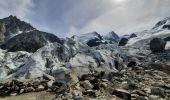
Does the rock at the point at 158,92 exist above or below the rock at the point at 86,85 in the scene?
below

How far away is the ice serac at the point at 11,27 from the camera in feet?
390

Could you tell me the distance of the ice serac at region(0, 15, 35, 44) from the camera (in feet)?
390

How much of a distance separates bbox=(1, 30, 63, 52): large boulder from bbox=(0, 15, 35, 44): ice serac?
20744 mm

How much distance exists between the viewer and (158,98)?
656 inches

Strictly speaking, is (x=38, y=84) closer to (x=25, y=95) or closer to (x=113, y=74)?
(x=25, y=95)

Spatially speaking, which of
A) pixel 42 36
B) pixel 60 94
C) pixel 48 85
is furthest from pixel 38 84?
pixel 42 36

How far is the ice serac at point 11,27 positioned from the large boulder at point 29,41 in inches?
817

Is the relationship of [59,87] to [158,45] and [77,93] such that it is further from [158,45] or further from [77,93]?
[158,45]

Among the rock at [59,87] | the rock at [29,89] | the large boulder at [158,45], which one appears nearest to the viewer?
the rock at [59,87]

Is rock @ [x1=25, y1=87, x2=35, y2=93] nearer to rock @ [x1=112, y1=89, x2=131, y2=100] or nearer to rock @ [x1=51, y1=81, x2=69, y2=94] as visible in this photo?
rock @ [x1=51, y1=81, x2=69, y2=94]

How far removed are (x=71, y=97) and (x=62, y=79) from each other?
537 centimetres

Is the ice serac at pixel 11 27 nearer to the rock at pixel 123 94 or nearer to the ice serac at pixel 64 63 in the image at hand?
the ice serac at pixel 64 63

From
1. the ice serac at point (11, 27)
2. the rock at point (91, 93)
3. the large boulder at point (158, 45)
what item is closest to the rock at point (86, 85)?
the rock at point (91, 93)

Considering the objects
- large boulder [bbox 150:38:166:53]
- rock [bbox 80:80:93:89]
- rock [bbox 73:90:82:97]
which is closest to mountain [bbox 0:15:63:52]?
large boulder [bbox 150:38:166:53]
